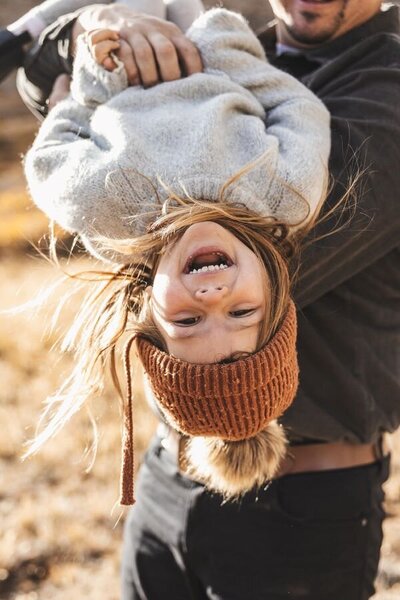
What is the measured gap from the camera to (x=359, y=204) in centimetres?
167

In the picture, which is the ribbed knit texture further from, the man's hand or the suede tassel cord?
the man's hand

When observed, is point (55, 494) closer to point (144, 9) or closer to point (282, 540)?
point (282, 540)

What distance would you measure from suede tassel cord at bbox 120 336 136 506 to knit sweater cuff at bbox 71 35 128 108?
1.52 ft

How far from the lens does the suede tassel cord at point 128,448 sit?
1.55 metres

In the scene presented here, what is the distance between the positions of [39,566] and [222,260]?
228 centimetres

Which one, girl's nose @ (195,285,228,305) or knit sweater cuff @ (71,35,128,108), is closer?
girl's nose @ (195,285,228,305)

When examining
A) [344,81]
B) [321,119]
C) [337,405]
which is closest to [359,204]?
[321,119]

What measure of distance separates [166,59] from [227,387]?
24.8 inches

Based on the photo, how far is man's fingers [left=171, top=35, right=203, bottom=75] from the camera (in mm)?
1637

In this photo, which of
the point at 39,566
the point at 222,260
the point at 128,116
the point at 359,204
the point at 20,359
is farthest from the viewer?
the point at 20,359

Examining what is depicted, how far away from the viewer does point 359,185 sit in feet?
5.49

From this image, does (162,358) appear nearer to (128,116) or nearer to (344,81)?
(128,116)

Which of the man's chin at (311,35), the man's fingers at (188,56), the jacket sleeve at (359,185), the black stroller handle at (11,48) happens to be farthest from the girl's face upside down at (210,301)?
the black stroller handle at (11,48)

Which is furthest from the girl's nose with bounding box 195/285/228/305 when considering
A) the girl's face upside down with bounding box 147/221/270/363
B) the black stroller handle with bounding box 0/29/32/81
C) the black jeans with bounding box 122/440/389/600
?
the black stroller handle with bounding box 0/29/32/81
